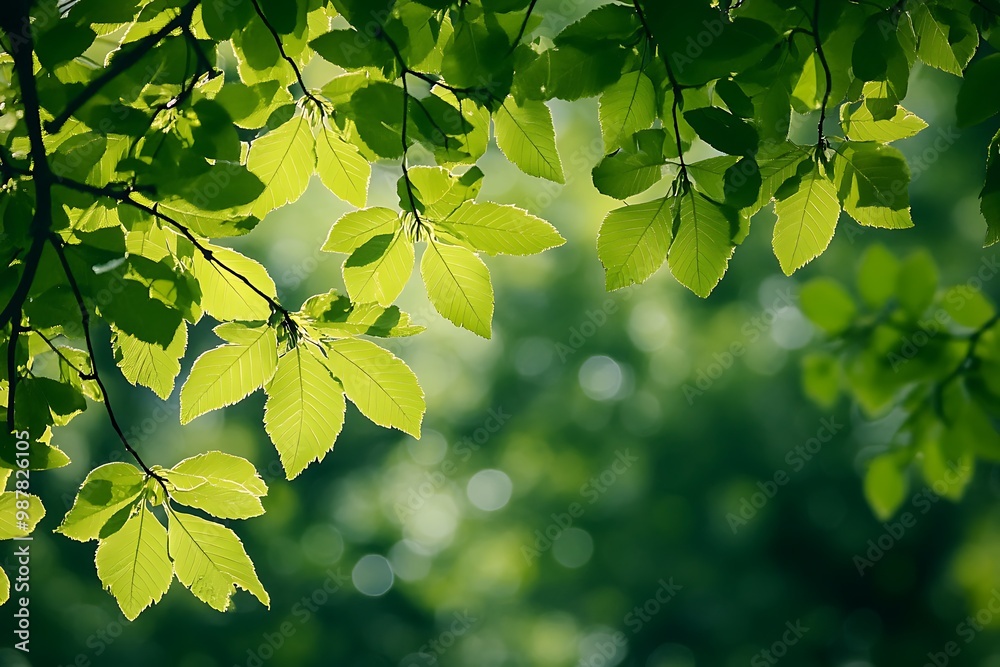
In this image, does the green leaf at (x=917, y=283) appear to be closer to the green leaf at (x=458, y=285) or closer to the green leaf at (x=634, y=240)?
the green leaf at (x=634, y=240)

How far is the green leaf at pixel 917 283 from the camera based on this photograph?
6.31 feet

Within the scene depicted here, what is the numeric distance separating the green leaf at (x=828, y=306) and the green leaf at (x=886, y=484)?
0.43 meters

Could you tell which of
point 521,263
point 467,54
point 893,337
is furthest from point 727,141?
point 521,263

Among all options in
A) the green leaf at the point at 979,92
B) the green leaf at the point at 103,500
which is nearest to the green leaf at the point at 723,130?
the green leaf at the point at 979,92

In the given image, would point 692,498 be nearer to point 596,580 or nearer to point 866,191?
point 596,580

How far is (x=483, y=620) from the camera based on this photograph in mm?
9891

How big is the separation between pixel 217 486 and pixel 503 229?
70 centimetres

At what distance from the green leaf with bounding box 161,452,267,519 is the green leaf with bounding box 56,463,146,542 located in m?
0.06

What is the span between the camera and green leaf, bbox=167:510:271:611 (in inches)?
54.2

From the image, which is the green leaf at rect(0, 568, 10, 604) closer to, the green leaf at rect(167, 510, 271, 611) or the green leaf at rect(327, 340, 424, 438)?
the green leaf at rect(167, 510, 271, 611)

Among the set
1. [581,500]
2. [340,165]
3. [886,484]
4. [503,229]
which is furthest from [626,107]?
[581,500]

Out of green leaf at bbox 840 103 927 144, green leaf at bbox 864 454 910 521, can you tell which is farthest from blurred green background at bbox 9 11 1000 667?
green leaf at bbox 840 103 927 144

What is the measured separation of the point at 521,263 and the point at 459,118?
845cm

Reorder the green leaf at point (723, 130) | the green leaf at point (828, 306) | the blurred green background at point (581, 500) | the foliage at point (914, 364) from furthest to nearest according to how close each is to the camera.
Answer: the blurred green background at point (581, 500) → the green leaf at point (828, 306) → the foliage at point (914, 364) → the green leaf at point (723, 130)
